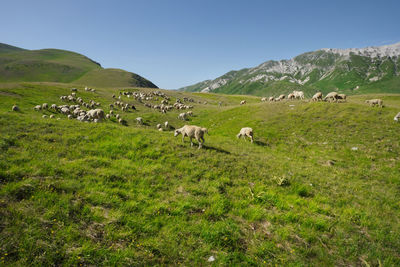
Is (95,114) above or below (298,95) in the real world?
below

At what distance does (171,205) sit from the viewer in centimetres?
720

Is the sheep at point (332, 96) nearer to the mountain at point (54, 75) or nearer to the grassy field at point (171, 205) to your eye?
the grassy field at point (171, 205)

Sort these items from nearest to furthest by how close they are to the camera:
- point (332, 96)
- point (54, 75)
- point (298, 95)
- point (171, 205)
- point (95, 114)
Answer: point (171, 205) < point (95, 114) < point (332, 96) < point (298, 95) < point (54, 75)

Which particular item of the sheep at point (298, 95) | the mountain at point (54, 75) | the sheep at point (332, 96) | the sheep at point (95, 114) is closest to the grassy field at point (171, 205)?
the sheep at point (95, 114)

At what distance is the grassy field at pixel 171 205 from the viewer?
5047 mm

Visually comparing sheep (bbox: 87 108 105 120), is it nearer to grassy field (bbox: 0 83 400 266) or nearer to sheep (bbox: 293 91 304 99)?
grassy field (bbox: 0 83 400 266)

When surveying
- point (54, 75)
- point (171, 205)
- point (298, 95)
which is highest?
point (54, 75)

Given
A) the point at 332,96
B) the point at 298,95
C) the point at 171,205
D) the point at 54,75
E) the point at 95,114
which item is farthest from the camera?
the point at 54,75

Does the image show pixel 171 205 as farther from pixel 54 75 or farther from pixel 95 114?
pixel 54 75

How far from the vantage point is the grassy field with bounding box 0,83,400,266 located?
505 cm

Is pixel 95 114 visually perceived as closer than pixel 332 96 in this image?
Yes

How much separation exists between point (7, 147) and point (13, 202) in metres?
5.50

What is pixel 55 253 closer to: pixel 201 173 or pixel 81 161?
pixel 81 161

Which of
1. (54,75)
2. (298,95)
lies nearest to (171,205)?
(298,95)
